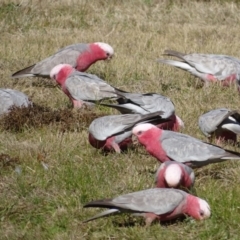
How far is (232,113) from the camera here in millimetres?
7215

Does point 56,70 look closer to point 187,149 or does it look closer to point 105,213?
point 187,149

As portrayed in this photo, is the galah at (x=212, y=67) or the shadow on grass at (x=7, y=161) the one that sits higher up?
the shadow on grass at (x=7, y=161)

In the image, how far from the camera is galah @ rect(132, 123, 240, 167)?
20.9 feet

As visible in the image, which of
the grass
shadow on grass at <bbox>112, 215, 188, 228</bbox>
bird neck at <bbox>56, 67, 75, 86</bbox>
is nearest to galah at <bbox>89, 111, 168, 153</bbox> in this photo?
the grass

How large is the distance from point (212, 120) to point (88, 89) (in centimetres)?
176

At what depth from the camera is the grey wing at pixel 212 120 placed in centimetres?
730

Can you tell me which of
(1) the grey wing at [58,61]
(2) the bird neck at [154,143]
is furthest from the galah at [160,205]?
(1) the grey wing at [58,61]

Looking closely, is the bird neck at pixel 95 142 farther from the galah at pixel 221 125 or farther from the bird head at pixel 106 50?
the bird head at pixel 106 50

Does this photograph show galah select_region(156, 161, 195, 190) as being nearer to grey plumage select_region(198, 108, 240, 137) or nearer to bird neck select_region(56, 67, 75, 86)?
grey plumage select_region(198, 108, 240, 137)

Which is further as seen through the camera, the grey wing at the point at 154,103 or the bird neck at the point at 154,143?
the grey wing at the point at 154,103

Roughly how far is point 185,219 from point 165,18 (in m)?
8.18

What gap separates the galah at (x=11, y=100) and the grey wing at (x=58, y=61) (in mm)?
1082

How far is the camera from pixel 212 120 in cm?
743

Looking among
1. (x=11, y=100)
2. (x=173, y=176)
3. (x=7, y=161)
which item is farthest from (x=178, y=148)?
(x=11, y=100)
